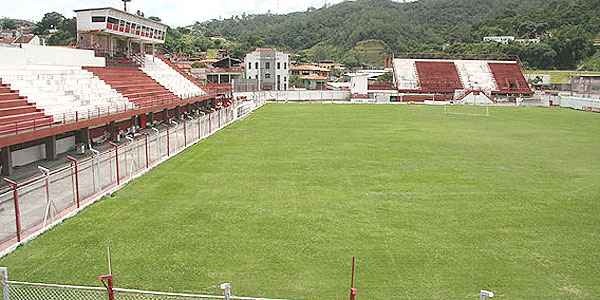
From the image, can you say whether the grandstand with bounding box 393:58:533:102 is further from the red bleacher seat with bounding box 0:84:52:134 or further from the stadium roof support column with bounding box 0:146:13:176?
the stadium roof support column with bounding box 0:146:13:176

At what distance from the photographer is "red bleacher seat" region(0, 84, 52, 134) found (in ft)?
54.9

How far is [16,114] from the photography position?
61.2 feet

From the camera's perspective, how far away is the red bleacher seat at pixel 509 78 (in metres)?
70.4

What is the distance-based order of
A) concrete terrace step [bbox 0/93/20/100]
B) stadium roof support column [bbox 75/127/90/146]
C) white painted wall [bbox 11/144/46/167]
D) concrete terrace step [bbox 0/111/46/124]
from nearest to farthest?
1. concrete terrace step [bbox 0/111/46/124]
2. white painted wall [bbox 11/144/46/167]
3. concrete terrace step [bbox 0/93/20/100]
4. stadium roof support column [bbox 75/127/90/146]

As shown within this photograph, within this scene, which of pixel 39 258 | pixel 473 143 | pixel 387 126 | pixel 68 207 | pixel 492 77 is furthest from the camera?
pixel 492 77

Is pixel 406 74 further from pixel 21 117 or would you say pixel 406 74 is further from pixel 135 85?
pixel 21 117

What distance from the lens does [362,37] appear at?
489 feet

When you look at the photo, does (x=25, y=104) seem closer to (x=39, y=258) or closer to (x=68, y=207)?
(x=68, y=207)

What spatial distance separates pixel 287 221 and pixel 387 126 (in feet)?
73.5

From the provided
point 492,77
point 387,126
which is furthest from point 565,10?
point 387,126

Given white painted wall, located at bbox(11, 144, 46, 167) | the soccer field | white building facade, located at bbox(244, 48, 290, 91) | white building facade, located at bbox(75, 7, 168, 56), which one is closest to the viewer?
the soccer field

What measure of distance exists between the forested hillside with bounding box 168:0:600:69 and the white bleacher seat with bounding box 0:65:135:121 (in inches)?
3124

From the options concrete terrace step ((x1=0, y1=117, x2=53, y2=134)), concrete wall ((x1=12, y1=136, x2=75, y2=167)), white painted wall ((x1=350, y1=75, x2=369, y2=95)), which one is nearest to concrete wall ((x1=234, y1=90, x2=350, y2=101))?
white painted wall ((x1=350, y1=75, x2=369, y2=95))

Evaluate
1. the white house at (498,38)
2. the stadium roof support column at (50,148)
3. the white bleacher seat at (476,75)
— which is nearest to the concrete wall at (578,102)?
the white bleacher seat at (476,75)
